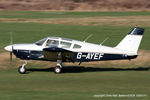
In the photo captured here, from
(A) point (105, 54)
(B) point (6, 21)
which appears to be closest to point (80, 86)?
(A) point (105, 54)

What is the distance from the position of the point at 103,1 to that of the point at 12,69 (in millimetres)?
67317

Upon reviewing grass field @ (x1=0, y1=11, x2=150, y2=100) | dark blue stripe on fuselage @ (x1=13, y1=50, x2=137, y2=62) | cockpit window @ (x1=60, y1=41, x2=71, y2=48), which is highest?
cockpit window @ (x1=60, y1=41, x2=71, y2=48)

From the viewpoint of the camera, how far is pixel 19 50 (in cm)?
2227

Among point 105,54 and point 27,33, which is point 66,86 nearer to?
point 105,54

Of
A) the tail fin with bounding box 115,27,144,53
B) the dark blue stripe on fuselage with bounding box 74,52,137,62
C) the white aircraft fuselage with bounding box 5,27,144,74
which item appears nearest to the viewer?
the white aircraft fuselage with bounding box 5,27,144,74

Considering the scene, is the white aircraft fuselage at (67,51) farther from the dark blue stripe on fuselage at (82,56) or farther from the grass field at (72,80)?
the grass field at (72,80)

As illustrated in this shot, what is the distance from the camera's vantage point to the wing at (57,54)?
22.2 metres

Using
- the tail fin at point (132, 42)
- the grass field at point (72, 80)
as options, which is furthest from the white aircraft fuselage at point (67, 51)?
the grass field at point (72, 80)

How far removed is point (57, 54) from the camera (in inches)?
886

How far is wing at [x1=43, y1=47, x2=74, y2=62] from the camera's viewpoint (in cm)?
2216

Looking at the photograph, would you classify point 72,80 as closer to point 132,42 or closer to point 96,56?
point 96,56

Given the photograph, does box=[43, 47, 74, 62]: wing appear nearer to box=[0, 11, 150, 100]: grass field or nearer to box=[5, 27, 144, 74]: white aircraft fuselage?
box=[5, 27, 144, 74]: white aircraft fuselage

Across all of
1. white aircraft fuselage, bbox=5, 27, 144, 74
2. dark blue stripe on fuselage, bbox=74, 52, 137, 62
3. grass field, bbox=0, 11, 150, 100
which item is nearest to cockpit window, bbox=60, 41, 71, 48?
white aircraft fuselage, bbox=5, 27, 144, 74

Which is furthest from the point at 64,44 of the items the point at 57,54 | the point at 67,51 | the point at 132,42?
the point at 132,42
